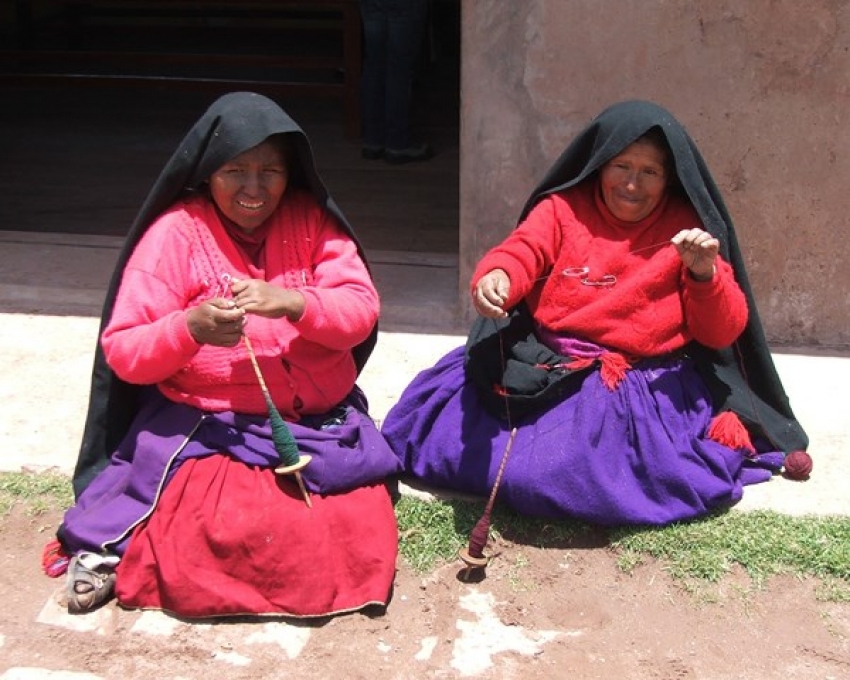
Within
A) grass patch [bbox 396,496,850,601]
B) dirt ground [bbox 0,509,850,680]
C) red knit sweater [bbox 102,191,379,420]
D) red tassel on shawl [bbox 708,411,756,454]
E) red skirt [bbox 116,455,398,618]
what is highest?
red knit sweater [bbox 102,191,379,420]

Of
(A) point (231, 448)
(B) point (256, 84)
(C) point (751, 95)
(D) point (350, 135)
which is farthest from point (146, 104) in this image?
(A) point (231, 448)

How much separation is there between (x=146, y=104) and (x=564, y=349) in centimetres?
723

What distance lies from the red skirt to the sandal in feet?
0.14

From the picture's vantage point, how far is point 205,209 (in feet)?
10.1

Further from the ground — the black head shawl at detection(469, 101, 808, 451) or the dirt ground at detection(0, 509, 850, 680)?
the black head shawl at detection(469, 101, 808, 451)

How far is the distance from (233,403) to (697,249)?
1.37 metres

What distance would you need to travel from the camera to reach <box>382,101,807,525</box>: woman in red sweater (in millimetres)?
3217

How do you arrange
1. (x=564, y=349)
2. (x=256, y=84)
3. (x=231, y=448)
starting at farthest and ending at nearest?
(x=256, y=84), (x=564, y=349), (x=231, y=448)

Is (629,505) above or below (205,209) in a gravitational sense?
below

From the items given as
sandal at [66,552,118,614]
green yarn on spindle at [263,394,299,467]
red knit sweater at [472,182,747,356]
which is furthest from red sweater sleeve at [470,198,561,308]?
sandal at [66,552,118,614]

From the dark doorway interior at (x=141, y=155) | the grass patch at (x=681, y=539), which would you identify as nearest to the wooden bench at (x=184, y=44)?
the dark doorway interior at (x=141, y=155)

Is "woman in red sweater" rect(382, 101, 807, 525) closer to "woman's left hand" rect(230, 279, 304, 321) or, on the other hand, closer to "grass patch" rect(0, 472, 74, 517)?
"woman's left hand" rect(230, 279, 304, 321)

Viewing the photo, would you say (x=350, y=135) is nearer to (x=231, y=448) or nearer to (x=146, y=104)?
(x=146, y=104)

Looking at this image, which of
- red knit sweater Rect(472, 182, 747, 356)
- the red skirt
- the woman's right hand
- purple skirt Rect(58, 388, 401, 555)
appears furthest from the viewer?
red knit sweater Rect(472, 182, 747, 356)
